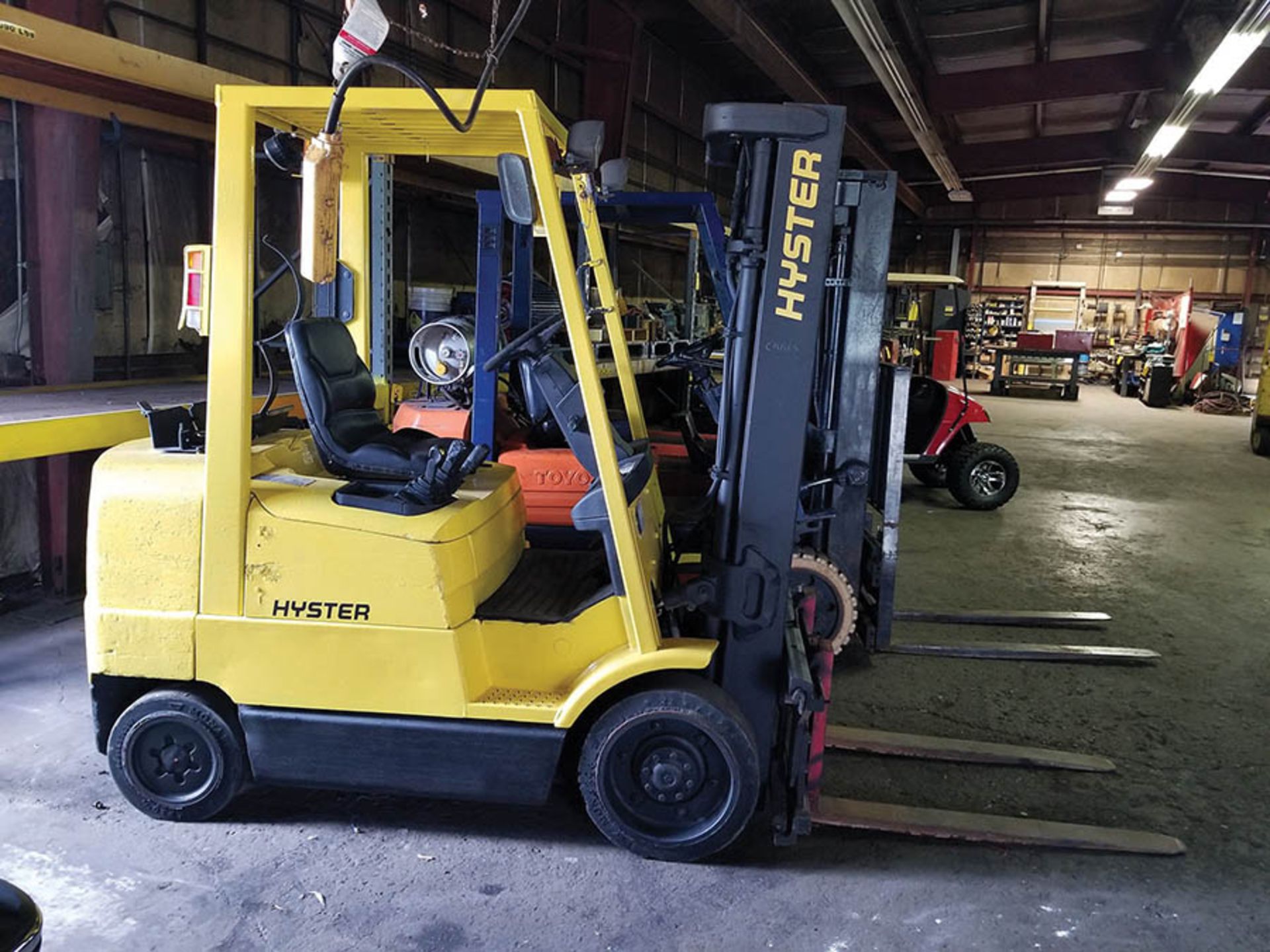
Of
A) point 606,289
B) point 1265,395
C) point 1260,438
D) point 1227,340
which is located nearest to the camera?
point 606,289

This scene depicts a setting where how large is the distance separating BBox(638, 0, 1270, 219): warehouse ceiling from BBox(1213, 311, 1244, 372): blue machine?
336 centimetres

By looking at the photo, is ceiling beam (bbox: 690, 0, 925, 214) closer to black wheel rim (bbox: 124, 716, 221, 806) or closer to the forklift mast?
the forklift mast

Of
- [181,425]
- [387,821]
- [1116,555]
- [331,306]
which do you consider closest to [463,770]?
[387,821]

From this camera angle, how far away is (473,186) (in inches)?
340

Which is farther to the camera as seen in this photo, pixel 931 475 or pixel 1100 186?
pixel 1100 186

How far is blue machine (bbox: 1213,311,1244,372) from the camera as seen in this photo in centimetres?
2028

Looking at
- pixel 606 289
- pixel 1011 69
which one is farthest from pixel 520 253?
pixel 1011 69

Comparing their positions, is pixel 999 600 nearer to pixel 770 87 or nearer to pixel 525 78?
pixel 525 78

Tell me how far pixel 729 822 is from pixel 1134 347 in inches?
1053

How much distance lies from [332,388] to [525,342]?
73cm

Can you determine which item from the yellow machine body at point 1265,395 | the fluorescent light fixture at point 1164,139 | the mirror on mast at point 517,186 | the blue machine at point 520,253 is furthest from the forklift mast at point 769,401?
the yellow machine body at point 1265,395

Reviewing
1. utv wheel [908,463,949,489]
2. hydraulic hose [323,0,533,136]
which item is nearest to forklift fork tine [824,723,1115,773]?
hydraulic hose [323,0,533,136]

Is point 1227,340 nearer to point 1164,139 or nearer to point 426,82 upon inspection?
point 1164,139

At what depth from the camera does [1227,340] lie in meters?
20.5
